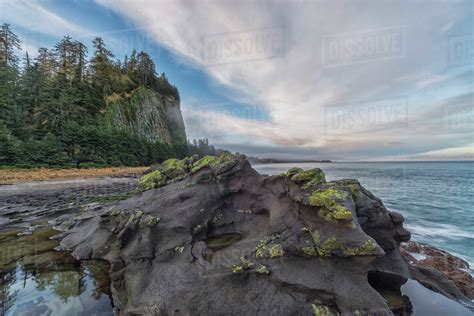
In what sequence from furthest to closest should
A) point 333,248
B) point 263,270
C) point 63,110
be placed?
point 63,110, point 263,270, point 333,248

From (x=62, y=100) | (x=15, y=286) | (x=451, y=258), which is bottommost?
(x=451, y=258)

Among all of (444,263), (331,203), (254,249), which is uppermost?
(331,203)

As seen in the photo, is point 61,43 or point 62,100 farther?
point 61,43

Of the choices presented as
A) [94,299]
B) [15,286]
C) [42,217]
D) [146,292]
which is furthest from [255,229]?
[42,217]

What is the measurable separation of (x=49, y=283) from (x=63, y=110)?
56589 mm

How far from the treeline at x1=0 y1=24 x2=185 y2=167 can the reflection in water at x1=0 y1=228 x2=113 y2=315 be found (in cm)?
3784

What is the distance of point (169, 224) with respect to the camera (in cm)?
778

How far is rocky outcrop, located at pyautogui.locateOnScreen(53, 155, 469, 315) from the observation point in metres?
4.90

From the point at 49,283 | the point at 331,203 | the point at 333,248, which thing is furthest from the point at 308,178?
the point at 49,283

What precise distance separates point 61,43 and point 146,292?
84.6m

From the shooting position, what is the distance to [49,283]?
6.33 metres

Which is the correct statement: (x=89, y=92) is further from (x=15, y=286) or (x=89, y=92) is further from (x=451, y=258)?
(x=451, y=258)

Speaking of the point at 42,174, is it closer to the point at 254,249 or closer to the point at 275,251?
the point at 254,249

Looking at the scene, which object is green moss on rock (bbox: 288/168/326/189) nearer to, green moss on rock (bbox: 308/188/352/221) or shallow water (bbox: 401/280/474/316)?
green moss on rock (bbox: 308/188/352/221)
